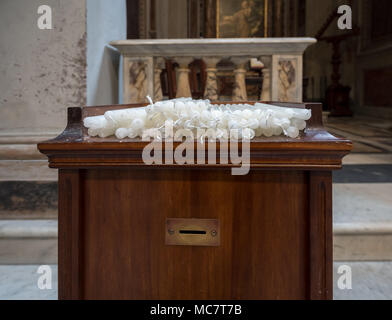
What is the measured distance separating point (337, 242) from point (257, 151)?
1.29 m

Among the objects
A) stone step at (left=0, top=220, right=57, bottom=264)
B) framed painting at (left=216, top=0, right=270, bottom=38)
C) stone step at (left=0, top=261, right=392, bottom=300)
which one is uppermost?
framed painting at (left=216, top=0, right=270, bottom=38)

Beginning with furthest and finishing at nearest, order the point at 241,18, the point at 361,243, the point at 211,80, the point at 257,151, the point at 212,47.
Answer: the point at 241,18 → the point at 211,80 → the point at 212,47 → the point at 361,243 → the point at 257,151

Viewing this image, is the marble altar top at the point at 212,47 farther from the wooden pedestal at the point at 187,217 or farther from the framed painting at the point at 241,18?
the framed painting at the point at 241,18

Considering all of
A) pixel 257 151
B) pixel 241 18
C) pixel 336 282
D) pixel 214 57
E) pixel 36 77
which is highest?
pixel 241 18

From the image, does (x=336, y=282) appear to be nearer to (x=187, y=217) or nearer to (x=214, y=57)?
(x=187, y=217)

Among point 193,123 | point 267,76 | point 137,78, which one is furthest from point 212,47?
→ point 193,123

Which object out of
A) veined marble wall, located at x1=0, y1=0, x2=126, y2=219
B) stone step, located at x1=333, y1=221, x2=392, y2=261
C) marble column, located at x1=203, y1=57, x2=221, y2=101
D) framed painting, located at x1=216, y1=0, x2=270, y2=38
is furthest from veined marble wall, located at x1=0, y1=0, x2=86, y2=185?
framed painting, located at x1=216, y1=0, x2=270, y2=38

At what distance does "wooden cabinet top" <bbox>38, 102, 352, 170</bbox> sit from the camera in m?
0.95

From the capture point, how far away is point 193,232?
1018 millimetres

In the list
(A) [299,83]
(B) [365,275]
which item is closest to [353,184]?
(A) [299,83]

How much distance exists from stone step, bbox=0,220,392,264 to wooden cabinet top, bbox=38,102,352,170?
1.14m

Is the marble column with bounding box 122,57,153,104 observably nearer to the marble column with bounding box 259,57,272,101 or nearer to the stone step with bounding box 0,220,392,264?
the marble column with bounding box 259,57,272,101
